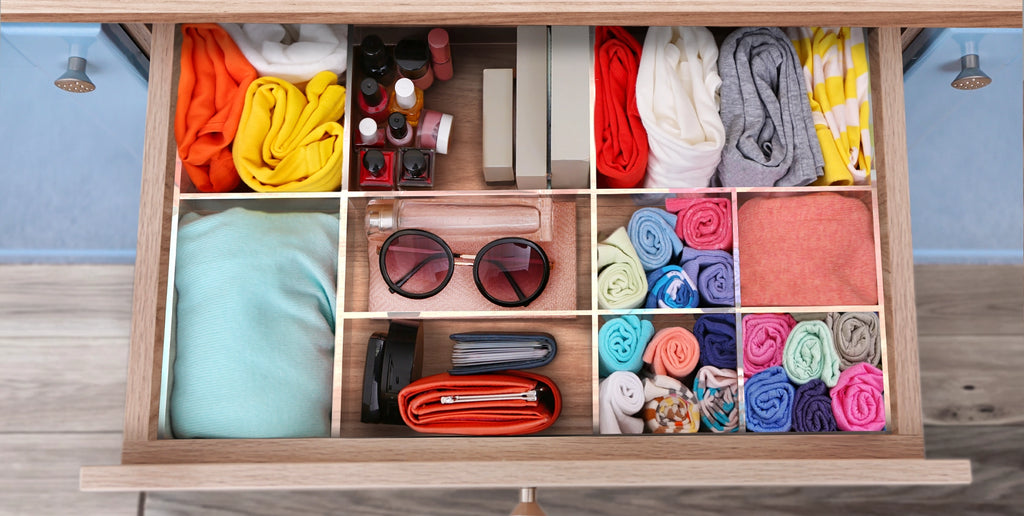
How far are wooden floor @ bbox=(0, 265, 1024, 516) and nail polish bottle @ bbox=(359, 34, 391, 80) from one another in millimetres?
853

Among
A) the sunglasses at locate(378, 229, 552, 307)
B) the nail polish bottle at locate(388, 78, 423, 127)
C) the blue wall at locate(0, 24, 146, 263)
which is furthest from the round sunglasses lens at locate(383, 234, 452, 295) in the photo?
the blue wall at locate(0, 24, 146, 263)

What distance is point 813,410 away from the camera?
107 centimetres

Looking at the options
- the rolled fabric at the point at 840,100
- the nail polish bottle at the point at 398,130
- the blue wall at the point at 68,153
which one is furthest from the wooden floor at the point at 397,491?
the nail polish bottle at the point at 398,130

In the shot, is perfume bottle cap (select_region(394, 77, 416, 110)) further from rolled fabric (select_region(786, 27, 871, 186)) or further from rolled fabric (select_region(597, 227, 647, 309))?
rolled fabric (select_region(786, 27, 871, 186))

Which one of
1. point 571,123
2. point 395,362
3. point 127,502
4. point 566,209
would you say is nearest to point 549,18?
point 571,123

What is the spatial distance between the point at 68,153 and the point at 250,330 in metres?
0.71

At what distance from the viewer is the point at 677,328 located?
113 cm

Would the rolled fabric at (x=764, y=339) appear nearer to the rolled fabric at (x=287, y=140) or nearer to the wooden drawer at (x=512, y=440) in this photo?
the wooden drawer at (x=512, y=440)

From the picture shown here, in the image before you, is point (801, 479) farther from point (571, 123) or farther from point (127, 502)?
point (127, 502)

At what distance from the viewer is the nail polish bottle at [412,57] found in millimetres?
1162

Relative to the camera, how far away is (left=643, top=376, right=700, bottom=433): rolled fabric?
1093 millimetres

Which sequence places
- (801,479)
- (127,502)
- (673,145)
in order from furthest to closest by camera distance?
1. (127,502)
2. (673,145)
3. (801,479)

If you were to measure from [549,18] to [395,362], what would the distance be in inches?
22.3

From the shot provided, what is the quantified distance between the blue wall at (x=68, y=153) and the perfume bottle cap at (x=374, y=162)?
0.42 m
